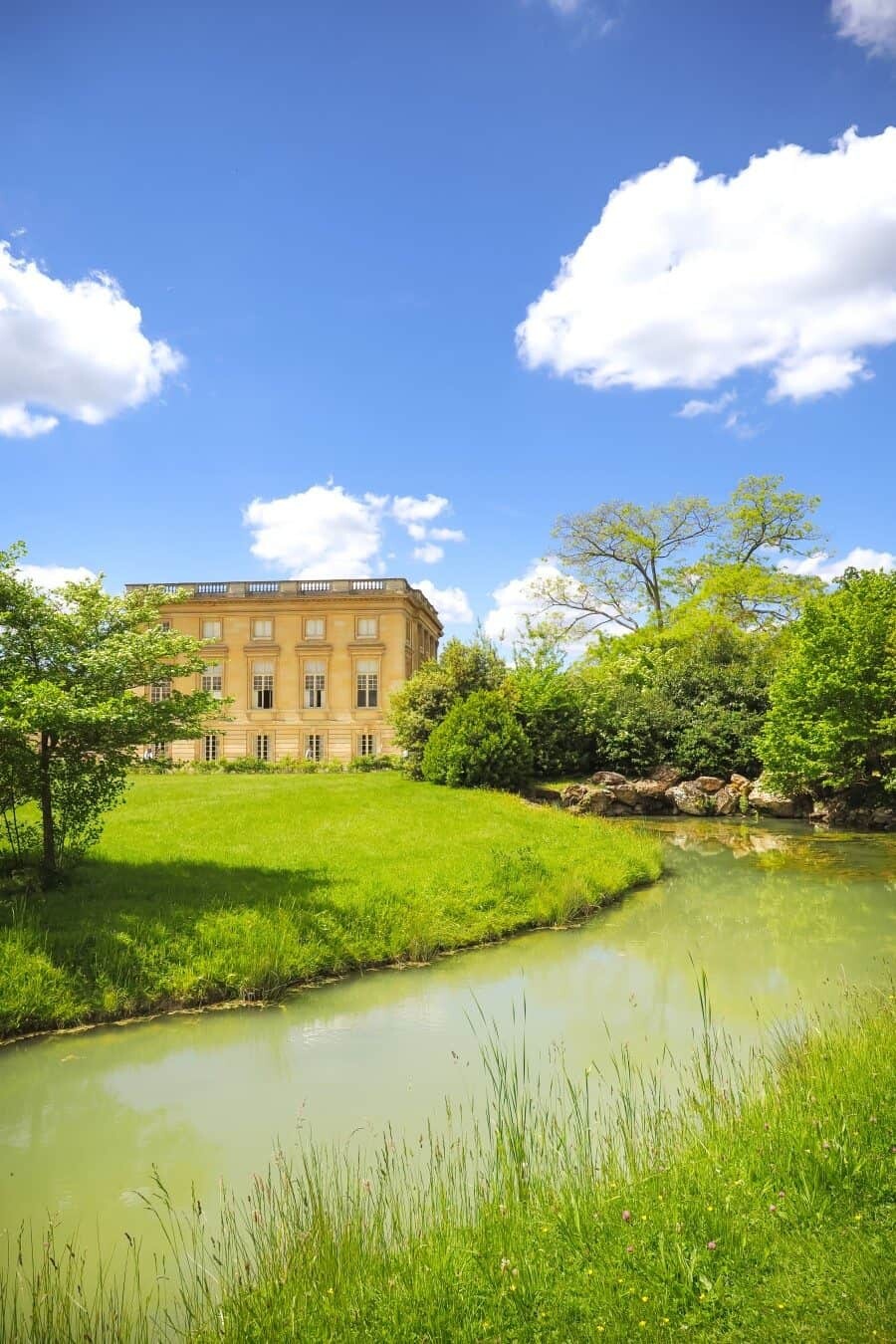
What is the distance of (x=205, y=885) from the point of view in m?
10.6

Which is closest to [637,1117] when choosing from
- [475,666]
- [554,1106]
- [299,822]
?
[554,1106]

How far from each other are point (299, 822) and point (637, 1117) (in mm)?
10784

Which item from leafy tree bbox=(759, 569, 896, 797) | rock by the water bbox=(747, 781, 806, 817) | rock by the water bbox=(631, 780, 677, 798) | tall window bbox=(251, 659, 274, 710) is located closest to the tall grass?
leafy tree bbox=(759, 569, 896, 797)

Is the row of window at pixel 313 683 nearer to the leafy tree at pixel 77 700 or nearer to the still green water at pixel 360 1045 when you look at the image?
the still green water at pixel 360 1045

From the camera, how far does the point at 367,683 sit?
145 ft

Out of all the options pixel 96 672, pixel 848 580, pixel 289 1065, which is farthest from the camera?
pixel 848 580

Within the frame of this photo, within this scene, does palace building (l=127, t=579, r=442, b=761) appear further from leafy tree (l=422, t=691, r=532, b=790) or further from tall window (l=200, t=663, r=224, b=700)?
leafy tree (l=422, t=691, r=532, b=790)

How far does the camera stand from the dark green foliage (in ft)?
91.5

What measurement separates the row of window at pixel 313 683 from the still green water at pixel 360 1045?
32.0m

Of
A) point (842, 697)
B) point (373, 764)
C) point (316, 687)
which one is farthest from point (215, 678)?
point (842, 697)

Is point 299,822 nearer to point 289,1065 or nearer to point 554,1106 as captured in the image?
point 289,1065

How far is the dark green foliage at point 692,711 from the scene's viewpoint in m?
27.9

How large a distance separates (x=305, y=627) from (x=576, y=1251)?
41925 mm

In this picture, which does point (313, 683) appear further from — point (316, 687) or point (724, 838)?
point (724, 838)
